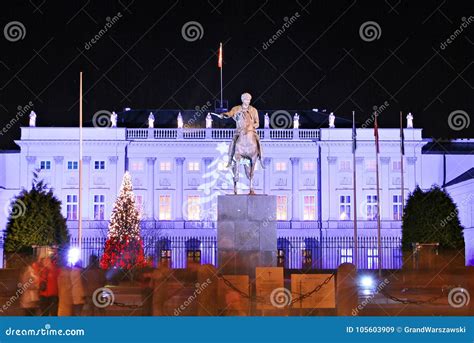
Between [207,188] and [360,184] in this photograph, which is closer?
[360,184]

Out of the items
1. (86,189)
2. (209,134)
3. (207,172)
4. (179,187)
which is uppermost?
(209,134)

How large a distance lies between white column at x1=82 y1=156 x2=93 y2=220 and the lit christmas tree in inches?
571

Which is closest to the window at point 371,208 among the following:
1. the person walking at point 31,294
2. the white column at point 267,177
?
the white column at point 267,177

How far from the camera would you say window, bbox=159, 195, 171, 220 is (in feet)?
191

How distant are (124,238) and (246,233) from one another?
20.7 metres

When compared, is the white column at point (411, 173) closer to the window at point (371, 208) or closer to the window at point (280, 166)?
the window at point (371, 208)

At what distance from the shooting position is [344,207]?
57.9 metres

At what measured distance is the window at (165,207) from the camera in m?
58.2

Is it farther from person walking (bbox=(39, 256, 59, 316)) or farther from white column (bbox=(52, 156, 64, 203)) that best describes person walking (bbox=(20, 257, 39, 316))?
white column (bbox=(52, 156, 64, 203))

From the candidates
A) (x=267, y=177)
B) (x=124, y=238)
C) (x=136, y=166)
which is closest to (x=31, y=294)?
(x=124, y=238)

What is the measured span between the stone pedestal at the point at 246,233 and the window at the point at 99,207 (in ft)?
123

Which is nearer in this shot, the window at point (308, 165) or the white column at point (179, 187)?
the white column at point (179, 187)

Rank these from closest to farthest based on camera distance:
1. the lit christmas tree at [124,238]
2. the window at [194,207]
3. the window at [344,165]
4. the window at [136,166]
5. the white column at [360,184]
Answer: the lit christmas tree at [124,238]
the white column at [360,184]
the window at [194,207]
the window at [136,166]
the window at [344,165]

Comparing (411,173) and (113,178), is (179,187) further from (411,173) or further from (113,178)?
(411,173)
